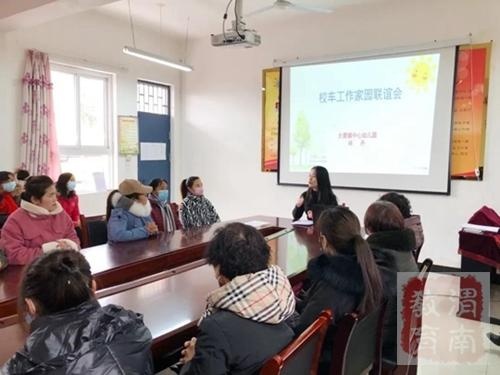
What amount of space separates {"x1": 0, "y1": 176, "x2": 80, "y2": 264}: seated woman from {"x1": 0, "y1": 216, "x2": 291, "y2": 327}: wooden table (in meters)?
0.12

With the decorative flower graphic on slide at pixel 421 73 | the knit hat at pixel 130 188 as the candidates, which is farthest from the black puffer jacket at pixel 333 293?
the decorative flower graphic on slide at pixel 421 73

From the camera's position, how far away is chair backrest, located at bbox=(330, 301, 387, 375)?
4.23 feet

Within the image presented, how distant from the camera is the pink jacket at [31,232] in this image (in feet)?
7.08

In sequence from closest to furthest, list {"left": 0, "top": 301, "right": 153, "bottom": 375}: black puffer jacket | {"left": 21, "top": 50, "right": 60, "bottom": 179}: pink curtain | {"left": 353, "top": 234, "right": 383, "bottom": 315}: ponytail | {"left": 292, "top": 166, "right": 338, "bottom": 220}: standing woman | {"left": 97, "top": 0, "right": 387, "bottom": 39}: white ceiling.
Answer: {"left": 0, "top": 301, "right": 153, "bottom": 375}: black puffer jacket < {"left": 353, "top": 234, "right": 383, "bottom": 315}: ponytail < {"left": 292, "top": 166, "right": 338, "bottom": 220}: standing woman < {"left": 21, "top": 50, "right": 60, "bottom": 179}: pink curtain < {"left": 97, "top": 0, "right": 387, "bottom": 39}: white ceiling

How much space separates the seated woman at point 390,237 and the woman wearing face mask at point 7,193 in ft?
10.8

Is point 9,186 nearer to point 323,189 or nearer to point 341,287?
point 323,189

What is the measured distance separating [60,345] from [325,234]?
0.99 meters

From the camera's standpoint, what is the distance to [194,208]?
3.66m

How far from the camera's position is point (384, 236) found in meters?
1.85

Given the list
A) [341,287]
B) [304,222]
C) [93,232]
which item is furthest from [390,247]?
[93,232]

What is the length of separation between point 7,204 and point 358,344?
3.55m

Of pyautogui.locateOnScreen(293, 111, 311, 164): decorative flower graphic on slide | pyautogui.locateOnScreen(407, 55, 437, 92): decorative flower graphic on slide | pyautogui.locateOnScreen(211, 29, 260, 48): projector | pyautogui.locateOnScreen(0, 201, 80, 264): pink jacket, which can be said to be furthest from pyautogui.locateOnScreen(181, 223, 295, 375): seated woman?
pyautogui.locateOnScreen(293, 111, 311, 164): decorative flower graphic on slide

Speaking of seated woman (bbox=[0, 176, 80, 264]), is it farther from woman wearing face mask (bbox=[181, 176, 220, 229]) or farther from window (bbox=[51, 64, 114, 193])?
window (bbox=[51, 64, 114, 193])

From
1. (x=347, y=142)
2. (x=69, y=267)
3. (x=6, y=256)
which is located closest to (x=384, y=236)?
(x=69, y=267)
